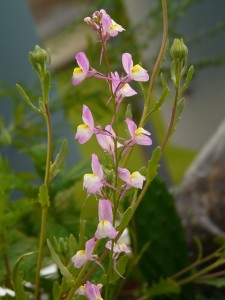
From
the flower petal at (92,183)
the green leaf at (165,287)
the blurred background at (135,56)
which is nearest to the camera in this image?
the flower petal at (92,183)

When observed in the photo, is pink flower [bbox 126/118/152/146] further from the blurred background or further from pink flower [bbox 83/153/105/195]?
the blurred background

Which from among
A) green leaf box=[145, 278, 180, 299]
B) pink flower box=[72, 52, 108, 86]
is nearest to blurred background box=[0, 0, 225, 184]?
green leaf box=[145, 278, 180, 299]

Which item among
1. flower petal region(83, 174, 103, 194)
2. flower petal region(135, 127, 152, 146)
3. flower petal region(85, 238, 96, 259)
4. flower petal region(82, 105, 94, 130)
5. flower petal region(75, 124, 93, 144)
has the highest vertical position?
flower petal region(82, 105, 94, 130)

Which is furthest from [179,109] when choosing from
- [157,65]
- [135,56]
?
[135,56]

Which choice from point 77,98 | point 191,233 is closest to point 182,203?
point 191,233

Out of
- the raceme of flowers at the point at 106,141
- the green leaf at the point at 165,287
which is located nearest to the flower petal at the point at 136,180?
the raceme of flowers at the point at 106,141

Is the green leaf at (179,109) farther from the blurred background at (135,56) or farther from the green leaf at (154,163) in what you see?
the blurred background at (135,56)

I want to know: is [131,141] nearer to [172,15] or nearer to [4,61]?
[172,15]
